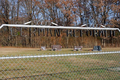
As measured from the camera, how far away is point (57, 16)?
3384 centimetres

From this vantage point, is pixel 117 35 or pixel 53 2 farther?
pixel 53 2

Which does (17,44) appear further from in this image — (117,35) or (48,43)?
(117,35)

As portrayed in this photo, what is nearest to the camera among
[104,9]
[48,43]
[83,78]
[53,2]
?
[83,78]

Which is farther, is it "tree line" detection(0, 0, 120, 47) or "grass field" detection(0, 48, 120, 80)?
"tree line" detection(0, 0, 120, 47)

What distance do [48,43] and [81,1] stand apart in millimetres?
A: 13648

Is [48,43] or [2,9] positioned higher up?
[2,9]

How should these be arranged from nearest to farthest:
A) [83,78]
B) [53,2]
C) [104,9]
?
[83,78]
[104,9]
[53,2]

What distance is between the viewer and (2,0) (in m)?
32.4

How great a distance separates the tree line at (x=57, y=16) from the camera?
28844 mm

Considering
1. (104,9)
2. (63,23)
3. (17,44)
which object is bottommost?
(17,44)

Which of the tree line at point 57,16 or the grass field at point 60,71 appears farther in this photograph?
the tree line at point 57,16

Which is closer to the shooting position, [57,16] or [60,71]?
[60,71]

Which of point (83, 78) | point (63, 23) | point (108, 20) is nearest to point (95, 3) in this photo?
point (108, 20)

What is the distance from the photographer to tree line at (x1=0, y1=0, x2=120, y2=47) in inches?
1136
